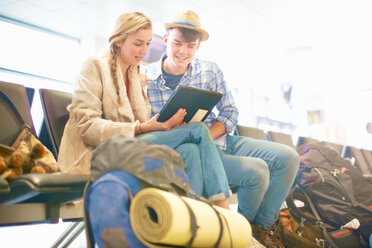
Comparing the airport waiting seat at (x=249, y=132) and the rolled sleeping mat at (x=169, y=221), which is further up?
the rolled sleeping mat at (x=169, y=221)

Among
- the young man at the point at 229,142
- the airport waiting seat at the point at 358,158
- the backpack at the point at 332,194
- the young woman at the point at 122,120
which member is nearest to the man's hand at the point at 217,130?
the young man at the point at 229,142

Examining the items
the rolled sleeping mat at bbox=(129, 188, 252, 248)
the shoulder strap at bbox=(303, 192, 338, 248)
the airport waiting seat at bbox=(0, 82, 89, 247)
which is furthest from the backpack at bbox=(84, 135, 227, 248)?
the shoulder strap at bbox=(303, 192, 338, 248)

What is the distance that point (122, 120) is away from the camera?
1.60 meters

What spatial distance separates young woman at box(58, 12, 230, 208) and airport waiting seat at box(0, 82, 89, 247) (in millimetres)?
206

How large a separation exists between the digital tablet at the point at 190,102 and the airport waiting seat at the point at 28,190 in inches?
17.6

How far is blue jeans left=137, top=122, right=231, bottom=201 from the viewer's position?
4.40 feet

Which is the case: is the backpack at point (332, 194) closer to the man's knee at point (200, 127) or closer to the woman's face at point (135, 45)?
the man's knee at point (200, 127)

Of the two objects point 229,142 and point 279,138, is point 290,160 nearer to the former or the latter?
point 229,142

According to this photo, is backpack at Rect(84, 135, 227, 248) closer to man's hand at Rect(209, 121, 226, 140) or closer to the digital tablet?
the digital tablet

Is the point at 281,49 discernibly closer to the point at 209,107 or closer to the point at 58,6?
the point at 58,6

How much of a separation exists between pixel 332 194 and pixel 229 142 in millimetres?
849

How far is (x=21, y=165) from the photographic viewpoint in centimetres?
116

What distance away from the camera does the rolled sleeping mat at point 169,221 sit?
818 millimetres

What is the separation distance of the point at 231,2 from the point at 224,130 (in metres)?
3.93
